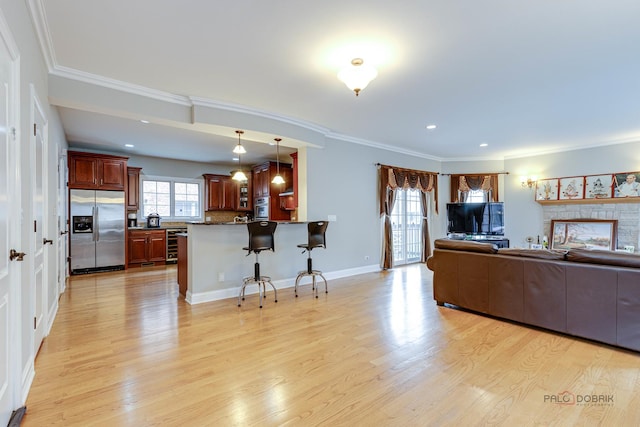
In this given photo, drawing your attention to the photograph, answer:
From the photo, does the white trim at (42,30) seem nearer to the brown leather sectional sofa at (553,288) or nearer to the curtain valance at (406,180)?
the brown leather sectional sofa at (553,288)

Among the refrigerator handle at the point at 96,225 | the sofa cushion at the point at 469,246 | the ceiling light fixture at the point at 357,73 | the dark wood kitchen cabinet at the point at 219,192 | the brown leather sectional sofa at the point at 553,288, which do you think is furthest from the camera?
the dark wood kitchen cabinet at the point at 219,192

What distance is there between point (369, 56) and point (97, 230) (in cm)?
623

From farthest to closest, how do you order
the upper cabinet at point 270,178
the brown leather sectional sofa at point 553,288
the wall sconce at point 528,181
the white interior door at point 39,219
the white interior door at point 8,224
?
1. the upper cabinet at point 270,178
2. the wall sconce at point 528,181
3. the brown leather sectional sofa at point 553,288
4. the white interior door at point 39,219
5. the white interior door at point 8,224

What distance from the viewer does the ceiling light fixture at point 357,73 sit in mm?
2793

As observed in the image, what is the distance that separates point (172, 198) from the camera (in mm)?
7711

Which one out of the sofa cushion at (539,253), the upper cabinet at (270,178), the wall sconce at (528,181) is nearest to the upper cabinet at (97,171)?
the upper cabinet at (270,178)

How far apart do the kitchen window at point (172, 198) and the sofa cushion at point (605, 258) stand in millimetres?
7647

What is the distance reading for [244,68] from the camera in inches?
121

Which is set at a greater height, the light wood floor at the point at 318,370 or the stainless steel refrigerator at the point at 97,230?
the stainless steel refrigerator at the point at 97,230

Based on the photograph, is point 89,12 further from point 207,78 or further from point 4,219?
point 4,219

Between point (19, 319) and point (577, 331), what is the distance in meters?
4.40

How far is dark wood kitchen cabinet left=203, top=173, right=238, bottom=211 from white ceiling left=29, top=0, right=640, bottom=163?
296cm

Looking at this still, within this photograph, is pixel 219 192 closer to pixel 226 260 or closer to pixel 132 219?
pixel 132 219

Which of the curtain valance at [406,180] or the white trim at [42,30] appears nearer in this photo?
the white trim at [42,30]
